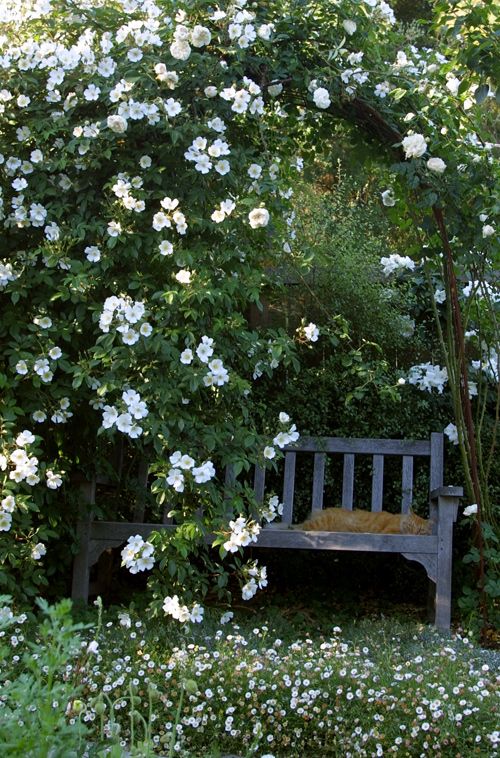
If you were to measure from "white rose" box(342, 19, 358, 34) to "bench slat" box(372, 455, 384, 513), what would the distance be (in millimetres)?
1960

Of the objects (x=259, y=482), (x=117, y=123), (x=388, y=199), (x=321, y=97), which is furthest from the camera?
(x=259, y=482)

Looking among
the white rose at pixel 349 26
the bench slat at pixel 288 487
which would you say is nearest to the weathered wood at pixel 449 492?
the bench slat at pixel 288 487

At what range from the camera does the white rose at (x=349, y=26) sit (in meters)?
3.72

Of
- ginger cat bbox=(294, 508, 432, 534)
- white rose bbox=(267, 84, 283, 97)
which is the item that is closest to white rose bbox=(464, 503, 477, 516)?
ginger cat bbox=(294, 508, 432, 534)

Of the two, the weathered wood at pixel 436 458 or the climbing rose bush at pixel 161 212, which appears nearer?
Result: the climbing rose bush at pixel 161 212

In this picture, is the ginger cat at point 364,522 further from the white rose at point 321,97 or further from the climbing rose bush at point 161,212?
the white rose at point 321,97

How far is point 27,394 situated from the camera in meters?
3.62

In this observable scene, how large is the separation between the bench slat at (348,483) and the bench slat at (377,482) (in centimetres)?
11

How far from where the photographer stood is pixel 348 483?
4.60m

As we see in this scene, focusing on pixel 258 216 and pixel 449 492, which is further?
pixel 449 492

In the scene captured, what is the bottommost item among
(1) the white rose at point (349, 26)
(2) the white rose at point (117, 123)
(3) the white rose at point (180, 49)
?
(2) the white rose at point (117, 123)

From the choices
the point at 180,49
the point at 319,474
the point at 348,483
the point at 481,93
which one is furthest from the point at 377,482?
the point at 180,49

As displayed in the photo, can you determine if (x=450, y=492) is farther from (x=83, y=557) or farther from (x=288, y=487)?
(x=83, y=557)

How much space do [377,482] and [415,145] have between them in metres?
1.67
